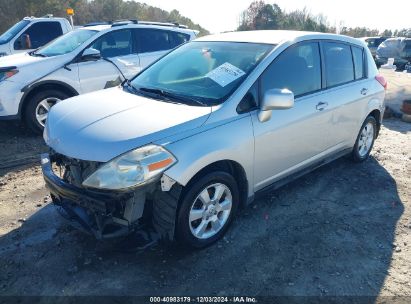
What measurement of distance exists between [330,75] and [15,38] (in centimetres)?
813

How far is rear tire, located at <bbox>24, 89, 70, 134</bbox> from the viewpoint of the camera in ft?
19.0

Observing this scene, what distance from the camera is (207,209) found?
10.2 ft

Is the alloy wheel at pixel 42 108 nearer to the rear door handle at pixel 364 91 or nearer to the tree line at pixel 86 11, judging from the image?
the rear door handle at pixel 364 91

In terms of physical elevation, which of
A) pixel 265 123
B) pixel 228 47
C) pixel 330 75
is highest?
pixel 228 47

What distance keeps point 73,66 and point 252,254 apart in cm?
453

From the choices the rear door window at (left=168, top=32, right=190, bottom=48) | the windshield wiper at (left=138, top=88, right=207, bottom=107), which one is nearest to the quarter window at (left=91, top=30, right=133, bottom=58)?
the rear door window at (left=168, top=32, right=190, bottom=48)

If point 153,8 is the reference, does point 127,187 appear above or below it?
below

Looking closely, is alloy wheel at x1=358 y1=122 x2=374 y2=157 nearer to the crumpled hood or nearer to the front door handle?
the front door handle

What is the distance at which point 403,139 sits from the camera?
645cm

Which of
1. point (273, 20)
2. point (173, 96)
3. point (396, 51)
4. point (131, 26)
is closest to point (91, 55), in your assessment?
point (131, 26)

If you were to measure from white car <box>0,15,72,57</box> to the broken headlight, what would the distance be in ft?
26.1

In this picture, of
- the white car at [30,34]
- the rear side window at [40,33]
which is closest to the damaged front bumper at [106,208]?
the white car at [30,34]

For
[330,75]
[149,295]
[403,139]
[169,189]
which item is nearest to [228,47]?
[330,75]

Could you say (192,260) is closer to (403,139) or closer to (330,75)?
(330,75)
